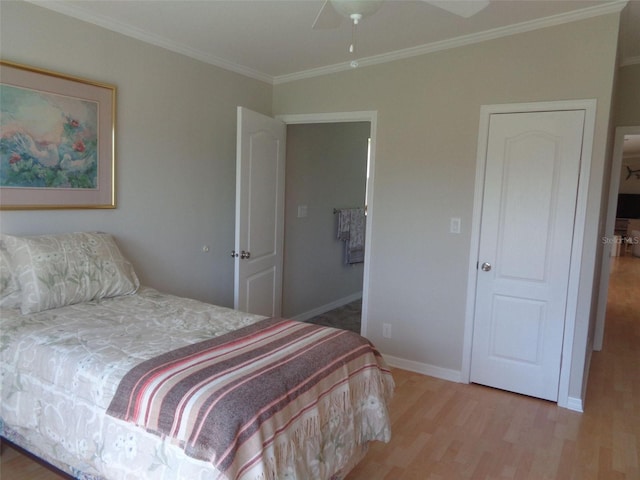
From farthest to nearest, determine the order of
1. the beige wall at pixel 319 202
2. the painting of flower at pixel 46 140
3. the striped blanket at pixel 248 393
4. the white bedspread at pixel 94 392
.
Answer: the beige wall at pixel 319 202
the painting of flower at pixel 46 140
the white bedspread at pixel 94 392
the striped blanket at pixel 248 393

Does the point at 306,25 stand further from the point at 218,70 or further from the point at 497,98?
the point at 497,98

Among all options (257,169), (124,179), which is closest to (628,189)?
(257,169)

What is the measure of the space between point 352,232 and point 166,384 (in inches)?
156

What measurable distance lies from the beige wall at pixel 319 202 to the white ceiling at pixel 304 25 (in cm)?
116

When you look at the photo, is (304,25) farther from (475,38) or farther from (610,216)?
(610,216)

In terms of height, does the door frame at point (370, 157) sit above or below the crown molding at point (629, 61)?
below

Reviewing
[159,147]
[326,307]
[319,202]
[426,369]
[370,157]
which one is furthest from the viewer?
[326,307]

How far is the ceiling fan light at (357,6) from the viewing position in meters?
1.55

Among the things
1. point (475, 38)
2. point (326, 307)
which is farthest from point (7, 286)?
point (326, 307)

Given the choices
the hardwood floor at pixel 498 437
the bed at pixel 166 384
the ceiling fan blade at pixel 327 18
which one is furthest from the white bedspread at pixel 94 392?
the ceiling fan blade at pixel 327 18

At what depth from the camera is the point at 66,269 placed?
7.59ft

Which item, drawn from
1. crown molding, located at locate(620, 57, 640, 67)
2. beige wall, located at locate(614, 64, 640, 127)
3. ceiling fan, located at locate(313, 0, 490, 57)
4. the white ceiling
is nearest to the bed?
ceiling fan, located at locate(313, 0, 490, 57)

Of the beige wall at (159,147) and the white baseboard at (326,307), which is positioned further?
the white baseboard at (326,307)

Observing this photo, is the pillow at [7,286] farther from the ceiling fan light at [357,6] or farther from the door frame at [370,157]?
the door frame at [370,157]
